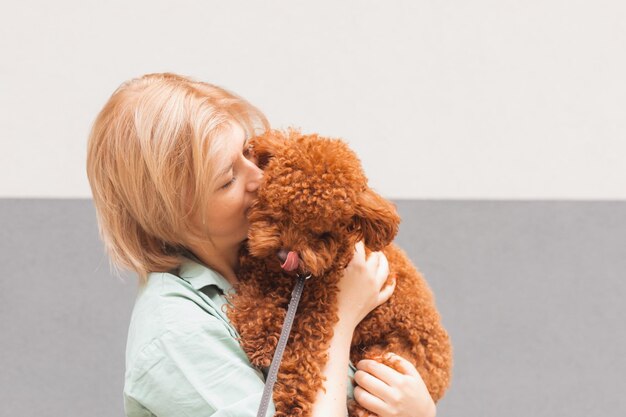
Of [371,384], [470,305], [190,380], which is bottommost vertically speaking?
[190,380]

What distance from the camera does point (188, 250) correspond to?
40.3 inches

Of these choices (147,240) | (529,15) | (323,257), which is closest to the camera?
(323,257)

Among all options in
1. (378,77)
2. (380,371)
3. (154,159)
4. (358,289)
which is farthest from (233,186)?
(378,77)

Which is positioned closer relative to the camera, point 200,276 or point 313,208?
point 313,208

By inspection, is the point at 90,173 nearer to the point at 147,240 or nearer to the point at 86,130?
the point at 147,240

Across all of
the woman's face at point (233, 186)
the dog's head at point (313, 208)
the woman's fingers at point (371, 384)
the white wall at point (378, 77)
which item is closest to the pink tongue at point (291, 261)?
the dog's head at point (313, 208)

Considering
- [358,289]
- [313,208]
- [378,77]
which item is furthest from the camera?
[378,77]

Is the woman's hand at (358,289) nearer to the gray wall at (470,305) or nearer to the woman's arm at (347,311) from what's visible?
the woman's arm at (347,311)

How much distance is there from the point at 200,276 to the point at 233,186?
5.8 inches

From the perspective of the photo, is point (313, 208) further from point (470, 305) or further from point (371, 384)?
point (470, 305)

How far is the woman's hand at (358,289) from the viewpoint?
0.98 m

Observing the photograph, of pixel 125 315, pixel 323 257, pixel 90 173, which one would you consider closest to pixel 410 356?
pixel 323 257

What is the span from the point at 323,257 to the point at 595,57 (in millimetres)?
1361

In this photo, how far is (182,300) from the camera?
917mm
